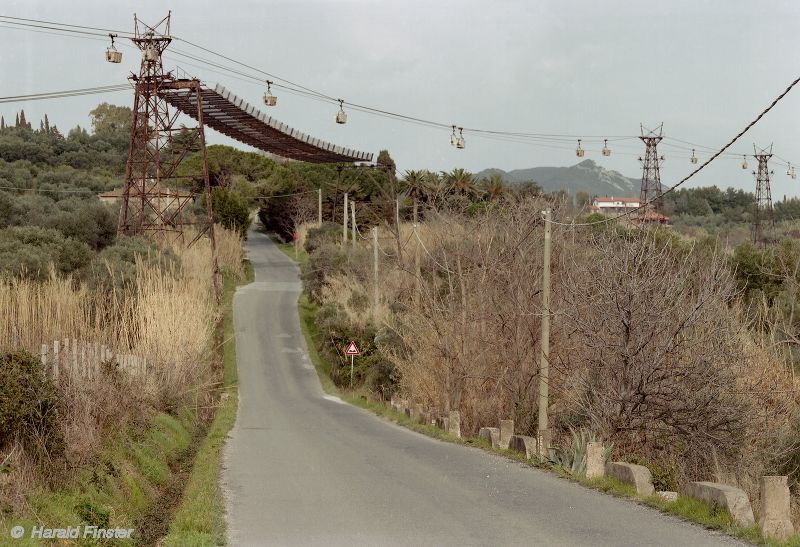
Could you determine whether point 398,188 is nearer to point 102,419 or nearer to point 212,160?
point 212,160

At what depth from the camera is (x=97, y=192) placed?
79438 mm

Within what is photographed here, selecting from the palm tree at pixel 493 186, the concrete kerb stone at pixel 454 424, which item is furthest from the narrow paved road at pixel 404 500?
the palm tree at pixel 493 186

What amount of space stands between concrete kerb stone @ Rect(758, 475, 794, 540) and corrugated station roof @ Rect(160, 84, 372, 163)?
4095 centimetres

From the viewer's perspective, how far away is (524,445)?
1816 cm

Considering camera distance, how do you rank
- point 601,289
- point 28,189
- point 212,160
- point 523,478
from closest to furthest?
point 523,478, point 601,289, point 28,189, point 212,160

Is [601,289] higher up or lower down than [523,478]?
higher up

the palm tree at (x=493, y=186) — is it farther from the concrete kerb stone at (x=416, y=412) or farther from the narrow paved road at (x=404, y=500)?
the narrow paved road at (x=404, y=500)

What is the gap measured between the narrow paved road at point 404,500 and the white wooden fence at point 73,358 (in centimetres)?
299

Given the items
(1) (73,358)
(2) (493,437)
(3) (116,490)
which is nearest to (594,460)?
(2) (493,437)

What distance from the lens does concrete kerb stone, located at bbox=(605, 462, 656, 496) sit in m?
12.4

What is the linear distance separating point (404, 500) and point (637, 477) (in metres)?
3.29

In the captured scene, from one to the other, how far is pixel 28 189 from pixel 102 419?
63.8 m

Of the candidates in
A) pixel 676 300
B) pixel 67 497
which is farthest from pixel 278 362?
pixel 67 497

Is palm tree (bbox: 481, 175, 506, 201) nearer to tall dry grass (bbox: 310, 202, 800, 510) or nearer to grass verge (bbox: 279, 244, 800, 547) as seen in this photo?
grass verge (bbox: 279, 244, 800, 547)
